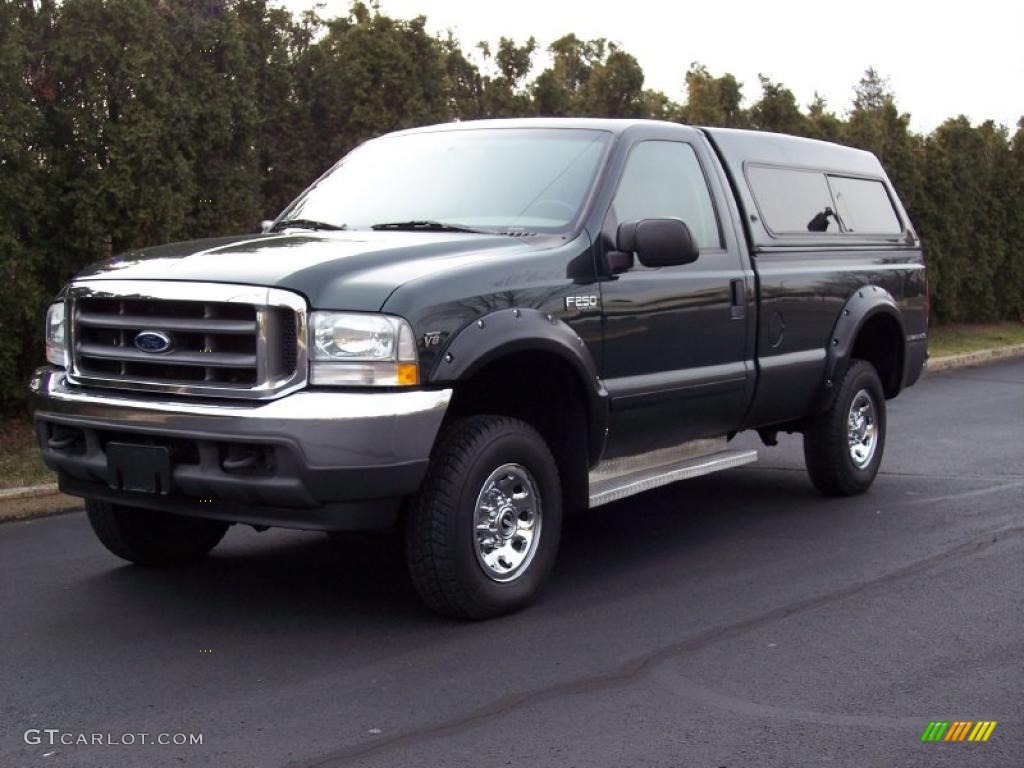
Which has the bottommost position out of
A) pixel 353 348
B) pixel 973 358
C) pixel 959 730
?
pixel 973 358

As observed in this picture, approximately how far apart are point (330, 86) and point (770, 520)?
6.94 metres

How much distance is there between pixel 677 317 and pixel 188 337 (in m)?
2.37

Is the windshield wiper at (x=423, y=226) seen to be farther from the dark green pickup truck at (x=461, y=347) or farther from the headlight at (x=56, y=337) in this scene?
the headlight at (x=56, y=337)

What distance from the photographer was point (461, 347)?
17.0ft

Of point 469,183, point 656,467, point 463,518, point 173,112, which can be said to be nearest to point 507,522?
point 463,518

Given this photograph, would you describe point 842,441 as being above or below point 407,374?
below

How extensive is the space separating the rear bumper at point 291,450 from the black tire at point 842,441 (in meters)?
3.57

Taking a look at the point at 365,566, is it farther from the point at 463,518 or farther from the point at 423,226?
the point at 423,226

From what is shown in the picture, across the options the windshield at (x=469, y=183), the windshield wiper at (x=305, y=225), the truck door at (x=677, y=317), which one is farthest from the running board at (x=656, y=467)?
the windshield wiper at (x=305, y=225)

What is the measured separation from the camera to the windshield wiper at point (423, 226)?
6043 millimetres

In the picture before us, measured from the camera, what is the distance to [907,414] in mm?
12344

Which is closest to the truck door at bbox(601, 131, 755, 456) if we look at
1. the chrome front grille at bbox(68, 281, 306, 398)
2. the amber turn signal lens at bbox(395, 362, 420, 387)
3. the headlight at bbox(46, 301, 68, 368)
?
the amber turn signal lens at bbox(395, 362, 420, 387)

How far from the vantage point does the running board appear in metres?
6.14

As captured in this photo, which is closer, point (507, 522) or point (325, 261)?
point (325, 261)
